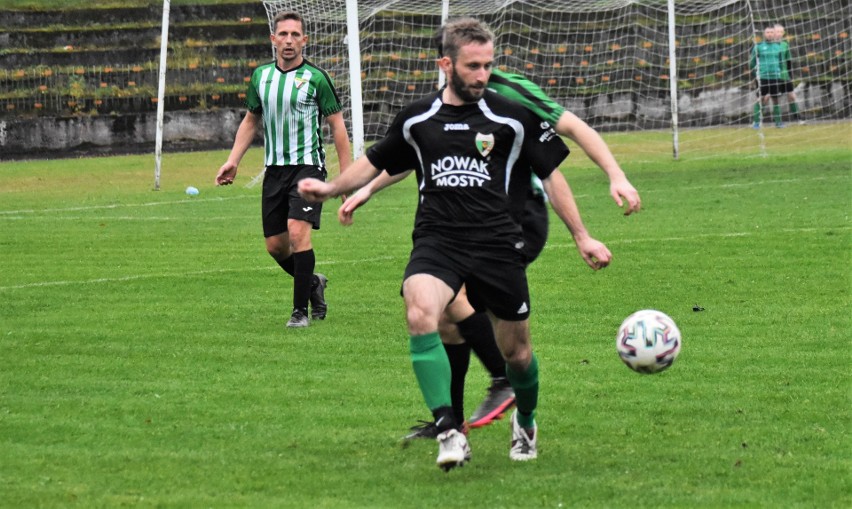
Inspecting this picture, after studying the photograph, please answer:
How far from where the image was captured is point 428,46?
Answer: 97.4 feet

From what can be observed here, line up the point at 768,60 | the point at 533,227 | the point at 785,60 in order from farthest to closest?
the point at 768,60 → the point at 785,60 → the point at 533,227

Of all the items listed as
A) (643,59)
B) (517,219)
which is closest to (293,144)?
(517,219)

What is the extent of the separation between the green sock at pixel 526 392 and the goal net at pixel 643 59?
885 inches

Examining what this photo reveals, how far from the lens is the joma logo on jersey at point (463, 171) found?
587 cm

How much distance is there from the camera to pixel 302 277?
384 inches

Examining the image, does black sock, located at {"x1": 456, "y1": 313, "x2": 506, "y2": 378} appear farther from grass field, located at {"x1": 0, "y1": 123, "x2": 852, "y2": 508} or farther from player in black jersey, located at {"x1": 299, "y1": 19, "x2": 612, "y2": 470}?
player in black jersey, located at {"x1": 299, "y1": 19, "x2": 612, "y2": 470}

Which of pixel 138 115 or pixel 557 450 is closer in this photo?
pixel 557 450

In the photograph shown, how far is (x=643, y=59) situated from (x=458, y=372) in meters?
25.4

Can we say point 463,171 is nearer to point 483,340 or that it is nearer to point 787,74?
point 483,340

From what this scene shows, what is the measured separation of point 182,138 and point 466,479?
2450 cm

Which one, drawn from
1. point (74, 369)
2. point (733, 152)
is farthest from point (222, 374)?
point (733, 152)

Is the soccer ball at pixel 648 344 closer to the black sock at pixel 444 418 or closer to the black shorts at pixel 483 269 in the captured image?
the black shorts at pixel 483 269

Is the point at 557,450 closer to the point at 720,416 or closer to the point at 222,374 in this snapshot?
the point at 720,416

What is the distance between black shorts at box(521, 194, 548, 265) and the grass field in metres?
0.80
